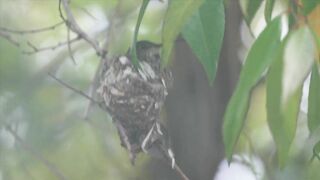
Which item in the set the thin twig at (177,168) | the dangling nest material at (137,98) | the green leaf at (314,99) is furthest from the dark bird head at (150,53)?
the green leaf at (314,99)

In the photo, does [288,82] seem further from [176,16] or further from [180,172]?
[180,172]

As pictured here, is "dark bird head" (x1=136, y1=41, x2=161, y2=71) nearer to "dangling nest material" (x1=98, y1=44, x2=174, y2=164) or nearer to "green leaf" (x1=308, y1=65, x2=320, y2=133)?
"dangling nest material" (x1=98, y1=44, x2=174, y2=164)

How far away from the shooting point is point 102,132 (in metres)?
0.85

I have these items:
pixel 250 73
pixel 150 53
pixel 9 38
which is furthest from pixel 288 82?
pixel 9 38

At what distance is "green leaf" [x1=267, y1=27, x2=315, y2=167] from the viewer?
1.15ft

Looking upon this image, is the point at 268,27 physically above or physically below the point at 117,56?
above

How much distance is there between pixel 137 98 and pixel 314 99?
1.41ft

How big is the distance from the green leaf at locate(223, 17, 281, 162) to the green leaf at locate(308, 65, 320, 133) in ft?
0.12

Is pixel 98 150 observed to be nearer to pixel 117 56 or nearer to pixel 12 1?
pixel 117 56

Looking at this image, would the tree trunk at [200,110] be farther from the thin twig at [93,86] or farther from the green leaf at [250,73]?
the green leaf at [250,73]

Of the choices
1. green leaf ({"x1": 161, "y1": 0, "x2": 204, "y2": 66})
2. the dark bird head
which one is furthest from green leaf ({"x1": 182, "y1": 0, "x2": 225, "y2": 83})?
the dark bird head

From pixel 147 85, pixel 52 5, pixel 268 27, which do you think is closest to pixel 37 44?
pixel 52 5

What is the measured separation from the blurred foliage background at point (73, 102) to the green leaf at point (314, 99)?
1.32 ft

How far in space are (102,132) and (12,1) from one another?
0.22 m
